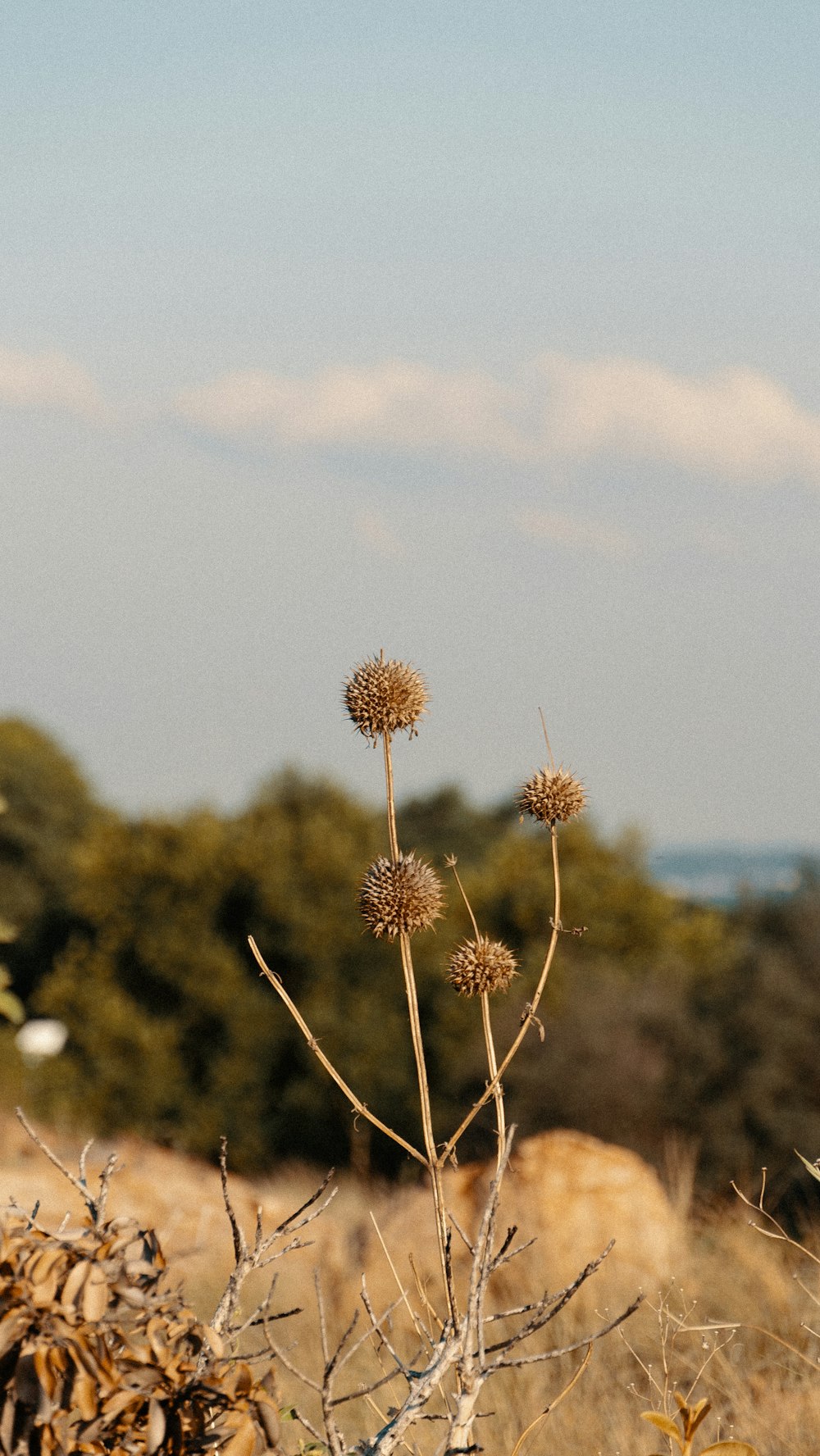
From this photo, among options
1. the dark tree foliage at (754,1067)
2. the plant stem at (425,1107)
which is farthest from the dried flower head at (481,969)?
the dark tree foliage at (754,1067)

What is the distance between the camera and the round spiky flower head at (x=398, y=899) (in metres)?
2.41

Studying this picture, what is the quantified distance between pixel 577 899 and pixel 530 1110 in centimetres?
511

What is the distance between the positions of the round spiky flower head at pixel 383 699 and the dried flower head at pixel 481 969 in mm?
404

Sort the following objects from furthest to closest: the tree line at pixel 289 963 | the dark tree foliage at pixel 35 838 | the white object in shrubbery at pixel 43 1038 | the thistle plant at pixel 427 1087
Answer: the dark tree foliage at pixel 35 838
the white object in shrubbery at pixel 43 1038
the tree line at pixel 289 963
the thistle plant at pixel 427 1087

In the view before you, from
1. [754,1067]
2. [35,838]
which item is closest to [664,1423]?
[754,1067]

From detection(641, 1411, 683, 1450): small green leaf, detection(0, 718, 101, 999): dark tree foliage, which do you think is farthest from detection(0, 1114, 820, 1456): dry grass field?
detection(0, 718, 101, 999): dark tree foliage

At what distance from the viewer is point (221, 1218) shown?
26.4ft

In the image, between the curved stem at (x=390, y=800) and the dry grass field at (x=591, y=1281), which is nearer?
the curved stem at (x=390, y=800)

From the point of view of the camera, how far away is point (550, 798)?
2.56 m

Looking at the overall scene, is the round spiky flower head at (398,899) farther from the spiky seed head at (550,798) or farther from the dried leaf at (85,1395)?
the dried leaf at (85,1395)

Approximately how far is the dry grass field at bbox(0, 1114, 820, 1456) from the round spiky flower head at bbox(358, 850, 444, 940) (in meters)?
1.59

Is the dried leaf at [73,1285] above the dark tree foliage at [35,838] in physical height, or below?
below

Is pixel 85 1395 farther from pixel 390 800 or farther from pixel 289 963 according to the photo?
pixel 289 963

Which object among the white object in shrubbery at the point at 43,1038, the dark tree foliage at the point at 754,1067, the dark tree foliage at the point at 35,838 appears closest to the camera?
the dark tree foliage at the point at 754,1067
